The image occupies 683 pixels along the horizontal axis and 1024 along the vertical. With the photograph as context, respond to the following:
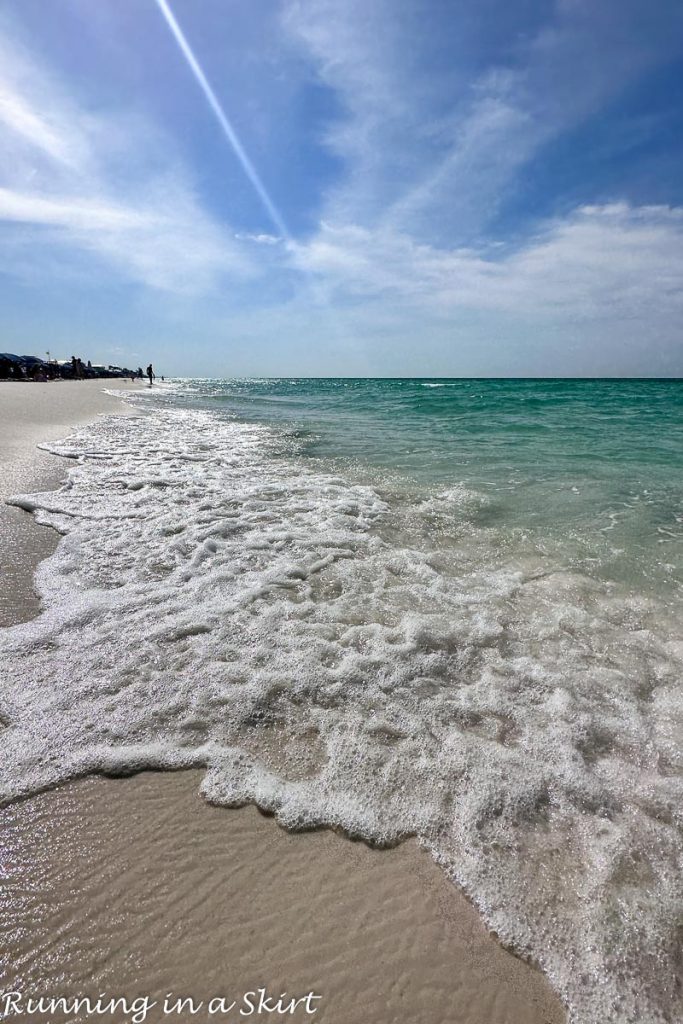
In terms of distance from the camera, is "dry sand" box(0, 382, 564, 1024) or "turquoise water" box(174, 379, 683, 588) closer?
"dry sand" box(0, 382, 564, 1024)

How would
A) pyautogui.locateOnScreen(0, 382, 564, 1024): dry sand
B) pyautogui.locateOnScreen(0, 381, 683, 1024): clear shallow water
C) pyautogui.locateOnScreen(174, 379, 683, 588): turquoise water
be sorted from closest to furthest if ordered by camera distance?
pyautogui.locateOnScreen(0, 382, 564, 1024): dry sand < pyautogui.locateOnScreen(0, 381, 683, 1024): clear shallow water < pyautogui.locateOnScreen(174, 379, 683, 588): turquoise water

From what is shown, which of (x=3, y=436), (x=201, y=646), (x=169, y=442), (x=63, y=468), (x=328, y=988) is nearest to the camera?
(x=328, y=988)

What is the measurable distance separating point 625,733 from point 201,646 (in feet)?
9.23

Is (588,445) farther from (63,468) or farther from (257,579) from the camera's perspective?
(63,468)

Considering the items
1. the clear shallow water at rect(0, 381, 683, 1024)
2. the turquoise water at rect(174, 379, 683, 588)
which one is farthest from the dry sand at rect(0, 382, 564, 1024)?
the turquoise water at rect(174, 379, 683, 588)

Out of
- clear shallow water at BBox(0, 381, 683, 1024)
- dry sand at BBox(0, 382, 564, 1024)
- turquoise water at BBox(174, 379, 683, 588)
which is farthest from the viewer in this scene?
turquoise water at BBox(174, 379, 683, 588)

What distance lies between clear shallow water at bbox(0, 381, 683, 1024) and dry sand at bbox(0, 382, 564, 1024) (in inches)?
4.9

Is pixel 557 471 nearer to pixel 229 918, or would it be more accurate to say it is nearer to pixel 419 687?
pixel 419 687

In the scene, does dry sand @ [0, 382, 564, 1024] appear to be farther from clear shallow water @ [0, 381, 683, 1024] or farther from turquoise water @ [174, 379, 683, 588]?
turquoise water @ [174, 379, 683, 588]

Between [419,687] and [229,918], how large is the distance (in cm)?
160

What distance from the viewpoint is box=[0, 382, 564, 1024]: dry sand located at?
1496 mm

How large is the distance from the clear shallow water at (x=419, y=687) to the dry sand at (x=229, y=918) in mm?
125

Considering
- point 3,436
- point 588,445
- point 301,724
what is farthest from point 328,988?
point 588,445

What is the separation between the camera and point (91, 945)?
159 centimetres
